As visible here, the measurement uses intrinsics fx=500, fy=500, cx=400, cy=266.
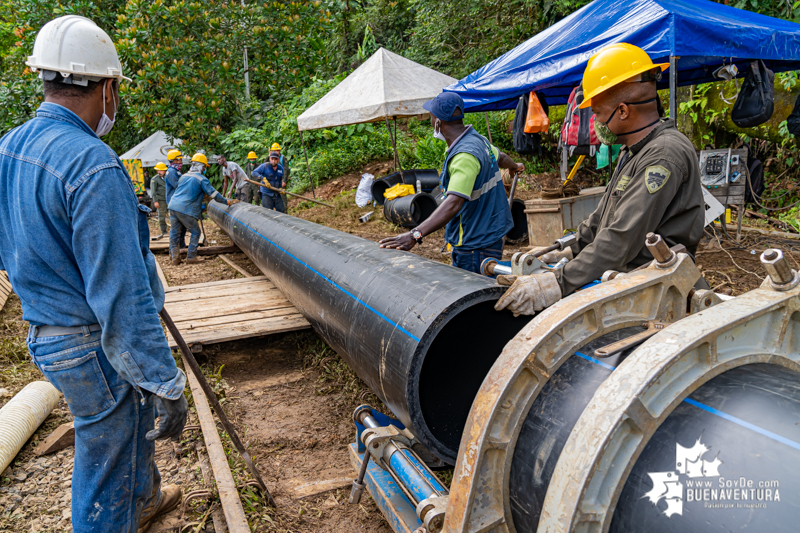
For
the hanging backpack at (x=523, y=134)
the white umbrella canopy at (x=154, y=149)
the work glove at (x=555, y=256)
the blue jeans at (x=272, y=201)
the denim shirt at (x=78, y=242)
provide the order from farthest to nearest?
the white umbrella canopy at (x=154, y=149), the blue jeans at (x=272, y=201), the hanging backpack at (x=523, y=134), the work glove at (x=555, y=256), the denim shirt at (x=78, y=242)

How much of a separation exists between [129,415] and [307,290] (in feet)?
6.12

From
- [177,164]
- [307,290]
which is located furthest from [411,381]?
[177,164]

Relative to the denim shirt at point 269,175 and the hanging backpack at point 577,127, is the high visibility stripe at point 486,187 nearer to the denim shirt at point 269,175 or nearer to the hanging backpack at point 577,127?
the hanging backpack at point 577,127

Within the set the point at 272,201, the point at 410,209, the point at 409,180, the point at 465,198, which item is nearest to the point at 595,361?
the point at 465,198

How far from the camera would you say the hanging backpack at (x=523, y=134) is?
21.7 feet

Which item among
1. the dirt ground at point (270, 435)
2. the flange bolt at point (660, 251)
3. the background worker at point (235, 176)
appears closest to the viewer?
the flange bolt at point (660, 251)

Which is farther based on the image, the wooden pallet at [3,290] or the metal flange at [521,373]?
the wooden pallet at [3,290]

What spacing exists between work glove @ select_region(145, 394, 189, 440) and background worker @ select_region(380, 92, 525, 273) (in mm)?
1594

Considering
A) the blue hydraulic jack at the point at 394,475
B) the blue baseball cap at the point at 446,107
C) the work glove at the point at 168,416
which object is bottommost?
the blue hydraulic jack at the point at 394,475

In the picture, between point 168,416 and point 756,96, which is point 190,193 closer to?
point 168,416

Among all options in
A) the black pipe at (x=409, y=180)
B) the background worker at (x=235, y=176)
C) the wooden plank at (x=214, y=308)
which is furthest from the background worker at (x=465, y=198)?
the background worker at (x=235, y=176)

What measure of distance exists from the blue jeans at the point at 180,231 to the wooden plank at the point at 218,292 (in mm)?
3131

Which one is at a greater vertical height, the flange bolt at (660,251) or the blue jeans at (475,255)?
the flange bolt at (660,251)

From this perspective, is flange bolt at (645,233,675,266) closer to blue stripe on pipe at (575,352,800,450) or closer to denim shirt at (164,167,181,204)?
blue stripe on pipe at (575,352,800,450)
